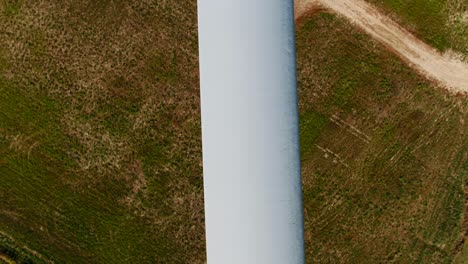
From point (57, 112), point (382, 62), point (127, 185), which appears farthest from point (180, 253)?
point (382, 62)

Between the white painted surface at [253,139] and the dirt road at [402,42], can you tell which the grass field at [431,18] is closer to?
the dirt road at [402,42]

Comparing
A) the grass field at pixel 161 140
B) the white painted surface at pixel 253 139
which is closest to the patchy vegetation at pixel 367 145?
the grass field at pixel 161 140

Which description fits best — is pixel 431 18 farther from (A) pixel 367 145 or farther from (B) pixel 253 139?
(B) pixel 253 139

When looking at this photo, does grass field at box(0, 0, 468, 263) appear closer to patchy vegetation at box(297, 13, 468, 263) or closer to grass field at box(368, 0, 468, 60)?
patchy vegetation at box(297, 13, 468, 263)

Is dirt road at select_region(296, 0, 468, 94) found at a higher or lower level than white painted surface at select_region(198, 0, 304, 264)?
lower

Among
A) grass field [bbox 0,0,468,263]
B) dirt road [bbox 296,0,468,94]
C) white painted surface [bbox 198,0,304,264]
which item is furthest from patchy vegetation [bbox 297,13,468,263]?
white painted surface [bbox 198,0,304,264]

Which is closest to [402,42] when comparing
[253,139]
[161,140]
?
[253,139]
